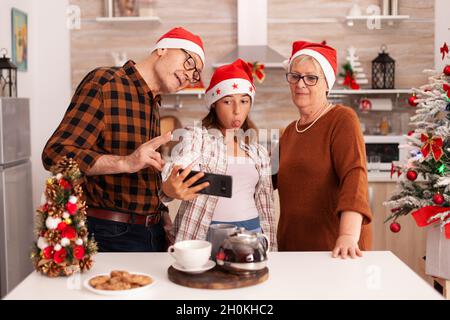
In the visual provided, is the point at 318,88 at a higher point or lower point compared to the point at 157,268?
higher

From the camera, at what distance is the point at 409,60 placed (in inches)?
199

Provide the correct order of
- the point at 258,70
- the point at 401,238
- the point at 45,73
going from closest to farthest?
the point at 401,238 < the point at 258,70 < the point at 45,73

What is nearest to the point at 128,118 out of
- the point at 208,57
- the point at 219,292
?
the point at 219,292

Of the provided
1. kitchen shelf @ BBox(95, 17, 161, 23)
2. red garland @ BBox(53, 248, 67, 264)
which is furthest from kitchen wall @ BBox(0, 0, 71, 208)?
red garland @ BBox(53, 248, 67, 264)

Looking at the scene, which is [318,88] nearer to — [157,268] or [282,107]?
[157,268]

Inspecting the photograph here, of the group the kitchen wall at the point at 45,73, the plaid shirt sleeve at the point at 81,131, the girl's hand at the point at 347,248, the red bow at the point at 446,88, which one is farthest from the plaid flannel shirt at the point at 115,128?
the kitchen wall at the point at 45,73

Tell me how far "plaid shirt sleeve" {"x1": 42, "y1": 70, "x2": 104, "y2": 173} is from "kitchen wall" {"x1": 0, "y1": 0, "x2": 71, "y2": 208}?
3.09 metres

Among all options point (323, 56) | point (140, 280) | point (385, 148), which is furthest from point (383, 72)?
point (140, 280)

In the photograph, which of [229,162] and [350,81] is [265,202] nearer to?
[229,162]

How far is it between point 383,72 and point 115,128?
10.9 feet

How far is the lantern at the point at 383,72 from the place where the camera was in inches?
193

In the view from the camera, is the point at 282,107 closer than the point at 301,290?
No

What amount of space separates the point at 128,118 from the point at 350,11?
328cm

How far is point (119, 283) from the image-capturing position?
1548 mm
